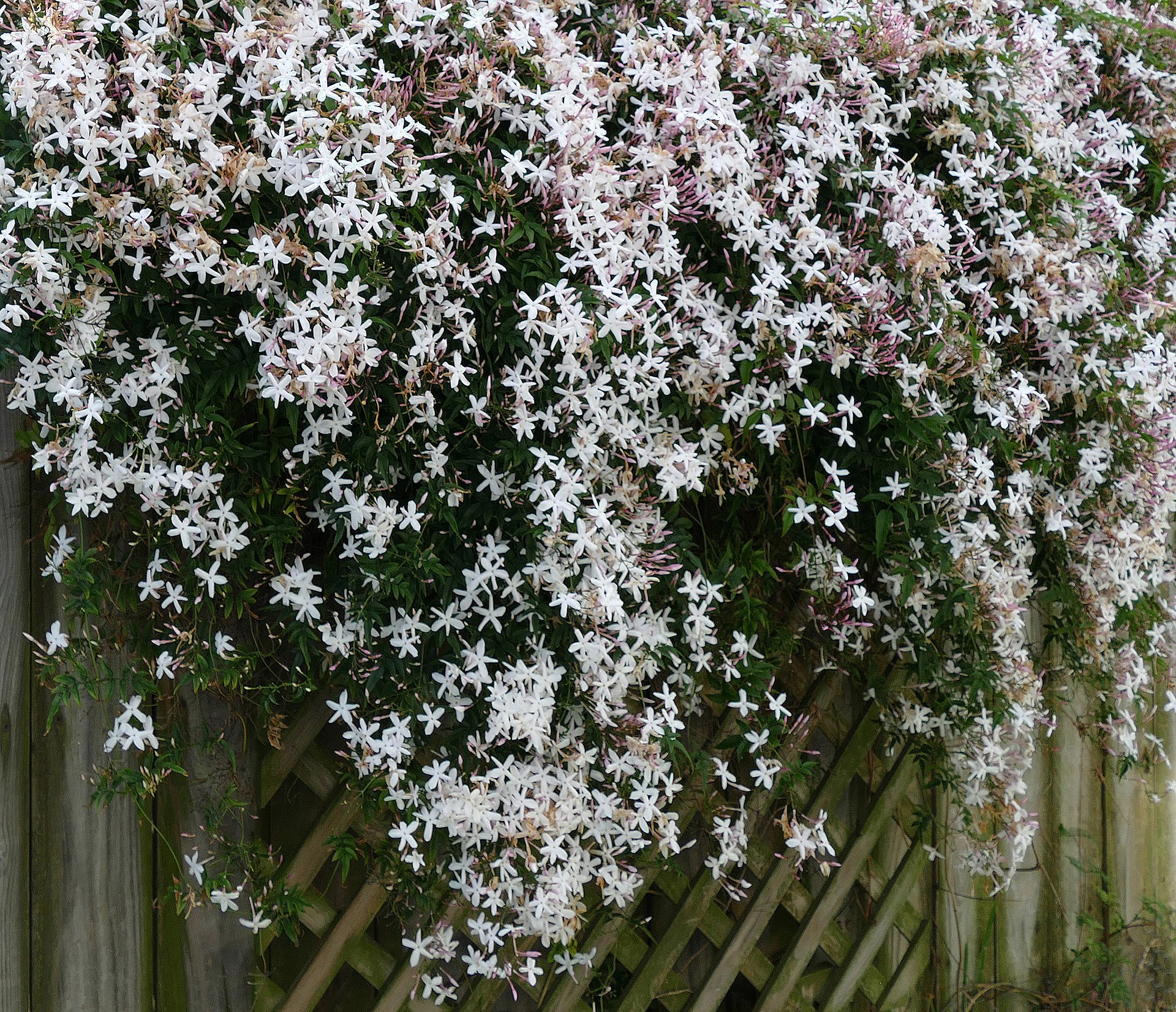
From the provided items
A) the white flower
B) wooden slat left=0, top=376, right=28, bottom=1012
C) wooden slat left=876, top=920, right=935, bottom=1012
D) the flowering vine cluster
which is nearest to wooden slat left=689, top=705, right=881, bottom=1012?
the flowering vine cluster

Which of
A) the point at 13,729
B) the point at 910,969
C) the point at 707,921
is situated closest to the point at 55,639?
the point at 13,729

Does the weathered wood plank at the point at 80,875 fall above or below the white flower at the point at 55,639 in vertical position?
below

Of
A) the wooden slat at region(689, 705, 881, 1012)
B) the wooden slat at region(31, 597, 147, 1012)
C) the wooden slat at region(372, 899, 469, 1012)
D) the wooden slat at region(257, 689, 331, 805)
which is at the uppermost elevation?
the wooden slat at region(689, 705, 881, 1012)

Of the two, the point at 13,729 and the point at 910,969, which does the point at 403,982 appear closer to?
the point at 13,729

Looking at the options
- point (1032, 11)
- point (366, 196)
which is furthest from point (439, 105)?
point (1032, 11)

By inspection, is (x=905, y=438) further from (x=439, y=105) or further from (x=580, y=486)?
(x=439, y=105)

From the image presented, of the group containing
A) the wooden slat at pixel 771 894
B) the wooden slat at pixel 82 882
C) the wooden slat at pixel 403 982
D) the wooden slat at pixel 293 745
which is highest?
the wooden slat at pixel 771 894

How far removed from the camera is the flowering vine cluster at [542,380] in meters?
1.31

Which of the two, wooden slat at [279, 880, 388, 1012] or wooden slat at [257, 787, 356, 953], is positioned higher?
wooden slat at [257, 787, 356, 953]

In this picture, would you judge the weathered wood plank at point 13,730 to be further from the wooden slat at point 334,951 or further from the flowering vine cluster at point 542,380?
the wooden slat at point 334,951

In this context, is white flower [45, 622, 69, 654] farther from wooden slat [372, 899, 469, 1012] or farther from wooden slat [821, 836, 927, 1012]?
wooden slat [821, 836, 927, 1012]

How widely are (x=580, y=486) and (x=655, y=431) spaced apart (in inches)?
8.1

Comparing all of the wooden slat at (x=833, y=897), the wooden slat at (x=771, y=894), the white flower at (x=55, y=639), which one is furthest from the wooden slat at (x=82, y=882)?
the wooden slat at (x=833, y=897)

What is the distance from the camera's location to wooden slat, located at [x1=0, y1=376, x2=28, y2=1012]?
4.86ft
